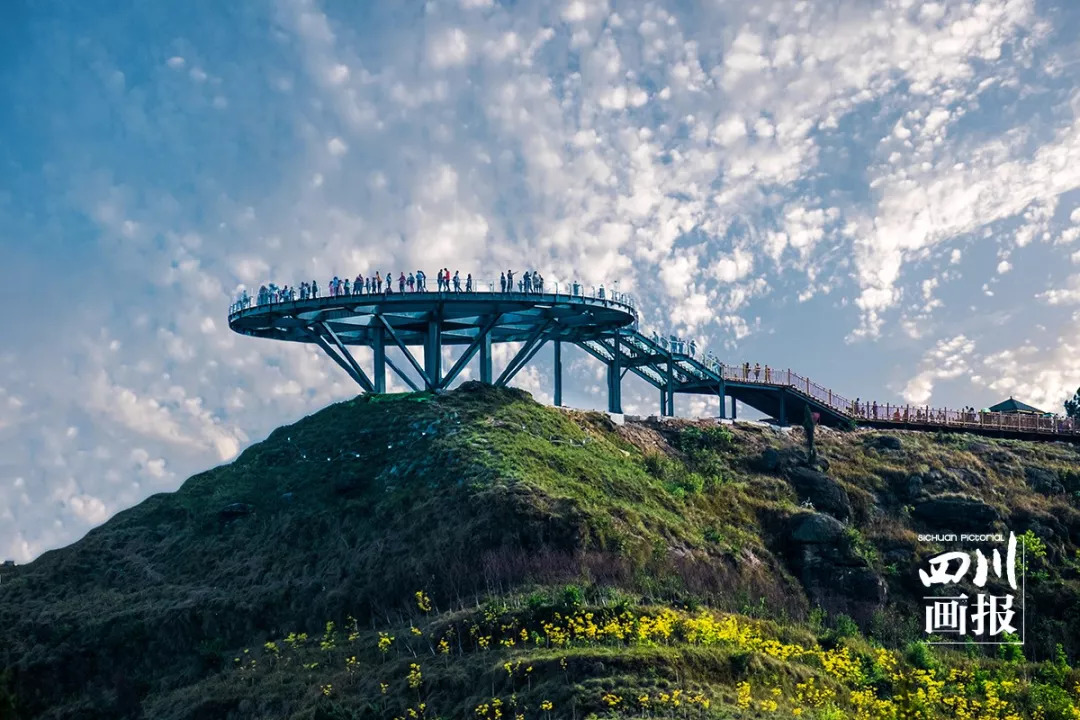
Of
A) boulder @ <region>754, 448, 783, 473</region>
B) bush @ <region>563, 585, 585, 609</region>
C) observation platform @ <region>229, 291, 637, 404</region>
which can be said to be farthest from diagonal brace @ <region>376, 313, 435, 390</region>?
bush @ <region>563, 585, 585, 609</region>

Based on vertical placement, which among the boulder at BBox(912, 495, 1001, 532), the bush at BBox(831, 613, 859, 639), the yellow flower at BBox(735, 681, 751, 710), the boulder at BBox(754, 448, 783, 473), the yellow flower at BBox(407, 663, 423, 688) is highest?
the boulder at BBox(754, 448, 783, 473)

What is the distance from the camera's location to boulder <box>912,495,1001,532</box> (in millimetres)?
47875

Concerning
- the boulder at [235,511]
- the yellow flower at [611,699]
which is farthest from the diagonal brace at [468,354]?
the yellow flower at [611,699]

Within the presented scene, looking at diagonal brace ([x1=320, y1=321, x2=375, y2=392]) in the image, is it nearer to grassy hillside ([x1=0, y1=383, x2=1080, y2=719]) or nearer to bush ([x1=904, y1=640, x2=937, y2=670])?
grassy hillside ([x1=0, y1=383, x2=1080, y2=719])

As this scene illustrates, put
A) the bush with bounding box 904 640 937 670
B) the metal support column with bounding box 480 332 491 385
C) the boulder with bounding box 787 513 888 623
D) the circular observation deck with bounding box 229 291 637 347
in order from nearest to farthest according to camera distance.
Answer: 1. the bush with bounding box 904 640 937 670
2. the boulder with bounding box 787 513 888 623
3. the circular observation deck with bounding box 229 291 637 347
4. the metal support column with bounding box 480 332 491 385

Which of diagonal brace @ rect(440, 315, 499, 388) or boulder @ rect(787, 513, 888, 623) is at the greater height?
diagonal brace @ rect(440, 315, 499, 388)

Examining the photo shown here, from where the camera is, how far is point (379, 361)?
53906 millimetres

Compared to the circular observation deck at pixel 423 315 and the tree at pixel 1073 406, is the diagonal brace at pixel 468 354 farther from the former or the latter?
the tree at pixel 1073 406

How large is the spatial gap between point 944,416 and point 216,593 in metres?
50.4

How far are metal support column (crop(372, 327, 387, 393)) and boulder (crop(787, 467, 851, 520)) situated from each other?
2229cm

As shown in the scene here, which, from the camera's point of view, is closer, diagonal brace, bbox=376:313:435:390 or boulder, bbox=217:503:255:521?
boulder, bbox=217:503:255:521

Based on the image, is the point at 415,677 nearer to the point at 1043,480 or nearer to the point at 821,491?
the point at 821,491

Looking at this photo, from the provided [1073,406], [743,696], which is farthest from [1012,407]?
[743,696]

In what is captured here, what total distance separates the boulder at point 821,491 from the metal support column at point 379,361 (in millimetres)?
22293
